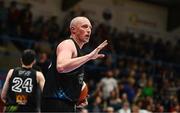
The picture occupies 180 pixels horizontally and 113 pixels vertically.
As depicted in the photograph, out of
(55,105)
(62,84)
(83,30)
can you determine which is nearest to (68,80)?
(62,84)

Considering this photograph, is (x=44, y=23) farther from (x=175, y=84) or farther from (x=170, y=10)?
(x=170, y=10)

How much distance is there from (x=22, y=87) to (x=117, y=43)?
13.8 metres

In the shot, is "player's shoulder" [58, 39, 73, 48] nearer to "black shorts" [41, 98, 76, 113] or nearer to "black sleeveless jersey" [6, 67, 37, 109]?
"black shorts" [41, 98, 76, 113]

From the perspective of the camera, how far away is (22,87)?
20.5 feet

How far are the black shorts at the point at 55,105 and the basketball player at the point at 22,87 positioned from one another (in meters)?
1.48

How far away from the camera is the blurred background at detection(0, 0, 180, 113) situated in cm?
1462

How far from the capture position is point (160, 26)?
955 inches

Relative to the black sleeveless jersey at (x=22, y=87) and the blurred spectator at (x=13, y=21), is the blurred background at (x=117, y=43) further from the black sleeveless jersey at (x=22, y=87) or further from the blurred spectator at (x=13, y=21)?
the black sleeveless jersey at (x=22, y=87)

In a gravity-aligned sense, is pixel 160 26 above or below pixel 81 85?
above

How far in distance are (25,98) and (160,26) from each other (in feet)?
61.2

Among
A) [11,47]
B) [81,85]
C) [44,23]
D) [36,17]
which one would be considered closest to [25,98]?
[81,85]

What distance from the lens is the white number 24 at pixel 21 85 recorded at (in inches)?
244

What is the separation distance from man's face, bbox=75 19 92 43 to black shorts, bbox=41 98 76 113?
2.24ft

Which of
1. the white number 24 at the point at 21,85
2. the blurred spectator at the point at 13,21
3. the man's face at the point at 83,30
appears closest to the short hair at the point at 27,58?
the white number 24 at the point at 21,85
